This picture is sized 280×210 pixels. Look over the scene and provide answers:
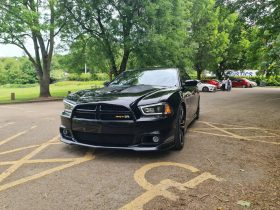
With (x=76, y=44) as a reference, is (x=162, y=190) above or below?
below

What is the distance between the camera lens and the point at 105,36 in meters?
22.9

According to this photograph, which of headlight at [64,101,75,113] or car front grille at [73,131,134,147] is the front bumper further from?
headlight at [64,101,75,113]

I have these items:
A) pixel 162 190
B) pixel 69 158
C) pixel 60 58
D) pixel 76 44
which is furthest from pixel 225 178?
pixel 60 58

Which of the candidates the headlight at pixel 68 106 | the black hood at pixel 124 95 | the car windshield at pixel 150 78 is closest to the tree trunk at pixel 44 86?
the car windshield at pixel 150 78

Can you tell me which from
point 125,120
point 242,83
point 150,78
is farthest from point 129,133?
point 242,83

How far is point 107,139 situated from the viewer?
479 centimetres

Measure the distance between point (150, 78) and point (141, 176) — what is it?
2801 mm

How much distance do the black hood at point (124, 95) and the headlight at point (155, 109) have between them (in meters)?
0.10

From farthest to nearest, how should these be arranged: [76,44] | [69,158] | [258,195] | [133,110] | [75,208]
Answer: [76,44] → [69,158] → [133,110] → [258,195] → [75,208]

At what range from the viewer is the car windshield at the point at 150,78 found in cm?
626

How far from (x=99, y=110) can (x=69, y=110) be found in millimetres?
731

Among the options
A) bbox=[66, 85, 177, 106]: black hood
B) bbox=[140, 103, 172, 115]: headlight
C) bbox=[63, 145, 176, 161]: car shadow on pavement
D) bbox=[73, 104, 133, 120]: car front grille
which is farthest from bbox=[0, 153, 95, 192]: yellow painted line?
bbox=[140, 103, 172, 115]: headlight

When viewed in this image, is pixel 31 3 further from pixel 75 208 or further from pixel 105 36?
pixel 75 208

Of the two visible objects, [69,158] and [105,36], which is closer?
[69,158]
